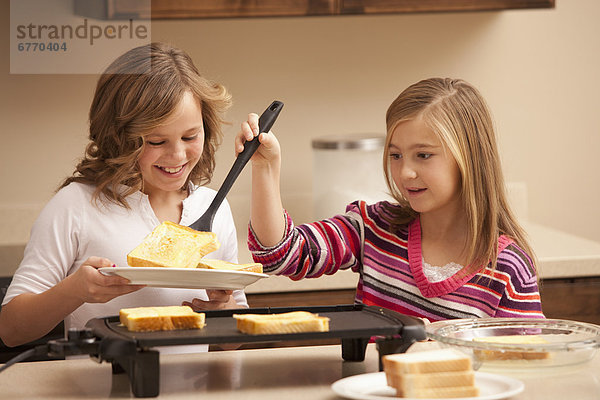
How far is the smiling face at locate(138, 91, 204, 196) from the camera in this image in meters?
1.43

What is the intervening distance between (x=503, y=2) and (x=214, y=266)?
145 centimetres

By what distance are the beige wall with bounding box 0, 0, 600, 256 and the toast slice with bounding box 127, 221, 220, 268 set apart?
1246 mm

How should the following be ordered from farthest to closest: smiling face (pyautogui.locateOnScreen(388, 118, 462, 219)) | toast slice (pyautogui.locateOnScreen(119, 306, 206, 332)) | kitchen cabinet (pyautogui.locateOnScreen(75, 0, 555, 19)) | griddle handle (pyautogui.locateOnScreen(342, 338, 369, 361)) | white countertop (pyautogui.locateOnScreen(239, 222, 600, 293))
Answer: kitchen cabinet (pyautogui.locateOnScreen(75, 0, 555, 19)), white countertop (pyautogui.locateOnScreen(239, 222, 600, 293)), smiling face (pyautogui.locateOnScreen(388, 118, 462, 219)), griddle handle (pyautogui.locateOnScreen(342, 338, 369, 361)), toast slice (pyautogui.locateOnScreen(119, 306, 206, 332))

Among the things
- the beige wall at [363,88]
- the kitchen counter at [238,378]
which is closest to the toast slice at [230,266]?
the kitchen counter at [238,378]

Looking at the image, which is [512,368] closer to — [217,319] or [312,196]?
[217,319]

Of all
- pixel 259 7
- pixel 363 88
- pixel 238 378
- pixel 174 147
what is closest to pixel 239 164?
pixel 174 147

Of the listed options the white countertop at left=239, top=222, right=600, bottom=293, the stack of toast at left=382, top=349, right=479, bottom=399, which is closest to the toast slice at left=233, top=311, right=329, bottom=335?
the stack of toast at left=382, top=349, right=479, bottom=399

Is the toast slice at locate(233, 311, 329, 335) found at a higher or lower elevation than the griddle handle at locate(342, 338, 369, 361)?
higher

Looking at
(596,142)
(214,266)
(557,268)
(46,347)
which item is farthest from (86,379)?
(596,142)

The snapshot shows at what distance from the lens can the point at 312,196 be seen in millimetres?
2570

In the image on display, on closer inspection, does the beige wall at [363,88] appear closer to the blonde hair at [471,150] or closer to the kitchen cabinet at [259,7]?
the kitchen cabinet at [259,7]

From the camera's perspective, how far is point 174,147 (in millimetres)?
1425

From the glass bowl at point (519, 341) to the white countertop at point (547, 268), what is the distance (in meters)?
0.86

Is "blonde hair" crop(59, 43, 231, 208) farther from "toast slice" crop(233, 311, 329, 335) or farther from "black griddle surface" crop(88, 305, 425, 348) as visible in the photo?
"toast slice" crop(233, 311, 329, 335)
